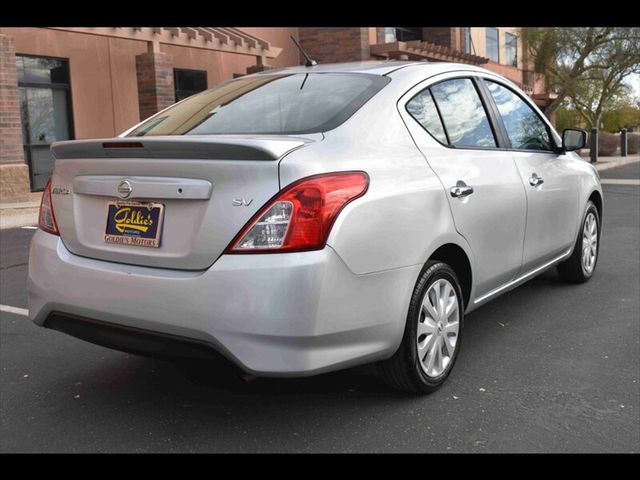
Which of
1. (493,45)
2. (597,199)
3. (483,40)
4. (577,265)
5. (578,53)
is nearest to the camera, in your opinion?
(577,265)

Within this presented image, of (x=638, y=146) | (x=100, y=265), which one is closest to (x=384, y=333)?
(x=100, y=265)

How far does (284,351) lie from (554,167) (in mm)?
2908

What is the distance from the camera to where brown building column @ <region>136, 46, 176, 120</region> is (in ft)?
51.3

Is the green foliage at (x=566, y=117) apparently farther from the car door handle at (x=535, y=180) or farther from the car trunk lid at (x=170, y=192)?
the car trunk lid at (x=170, y=192)

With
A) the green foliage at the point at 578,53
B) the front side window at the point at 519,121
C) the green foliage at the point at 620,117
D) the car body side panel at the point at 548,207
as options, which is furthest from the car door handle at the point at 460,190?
the green foliage at the point at 620,117

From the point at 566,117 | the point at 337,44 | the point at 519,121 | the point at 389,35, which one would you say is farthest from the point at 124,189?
the point at 566,117

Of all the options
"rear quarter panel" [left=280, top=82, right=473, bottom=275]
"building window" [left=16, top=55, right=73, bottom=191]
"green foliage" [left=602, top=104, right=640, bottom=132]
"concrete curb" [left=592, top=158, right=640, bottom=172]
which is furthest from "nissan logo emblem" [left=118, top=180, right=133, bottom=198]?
"green foliage" [left=602, top=104, right=640, bottom=132]

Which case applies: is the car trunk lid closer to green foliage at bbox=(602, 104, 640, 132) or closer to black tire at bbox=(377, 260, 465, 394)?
black tire at bbox=(377, 260, 465, 394)

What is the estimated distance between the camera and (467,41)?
3044 cm

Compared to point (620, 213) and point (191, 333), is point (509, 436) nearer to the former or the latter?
point (191, 333)

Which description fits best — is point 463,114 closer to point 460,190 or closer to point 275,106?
point 460,190

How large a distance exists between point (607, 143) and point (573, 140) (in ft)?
97.1

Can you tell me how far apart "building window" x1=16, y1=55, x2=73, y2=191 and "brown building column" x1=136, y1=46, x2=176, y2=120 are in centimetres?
168

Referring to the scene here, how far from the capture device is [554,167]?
477 cm
